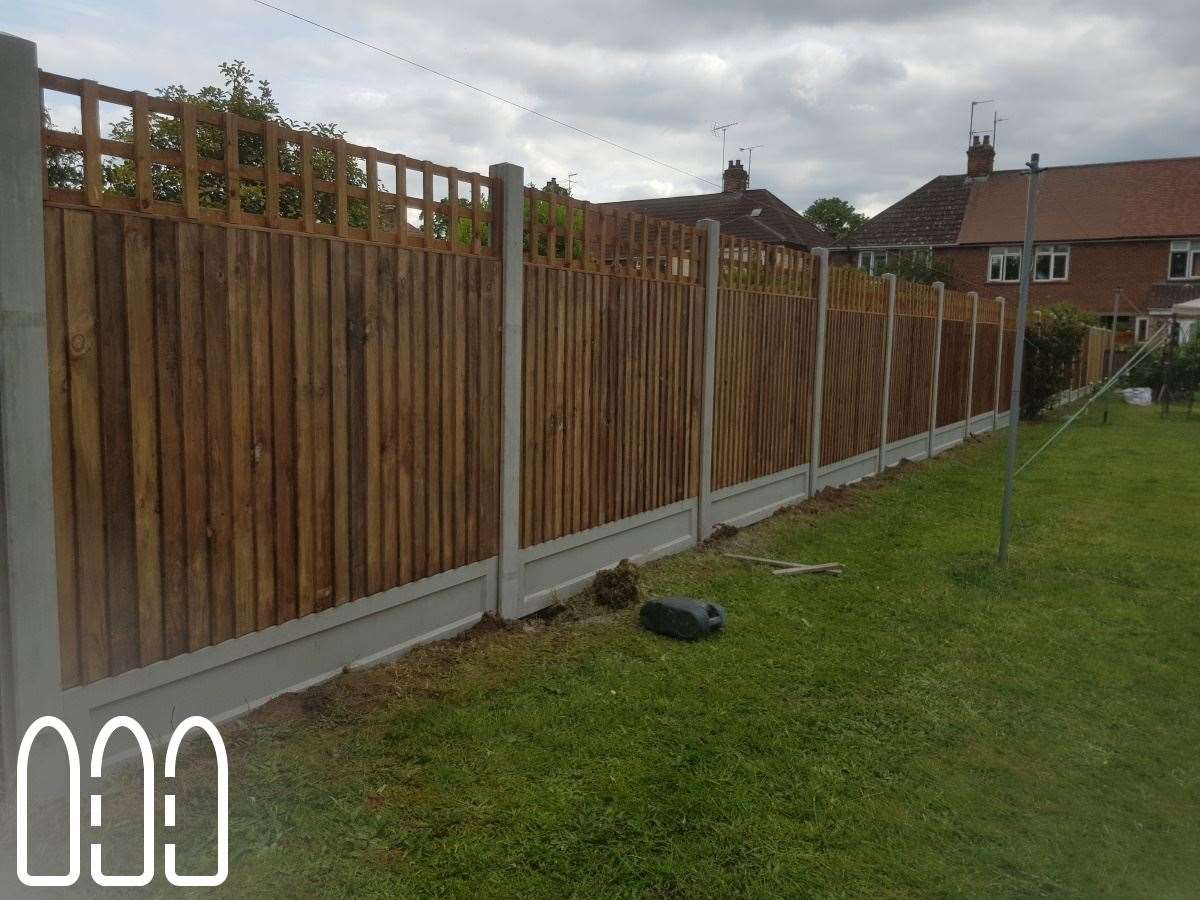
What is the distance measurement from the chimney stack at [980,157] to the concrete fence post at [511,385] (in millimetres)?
36540

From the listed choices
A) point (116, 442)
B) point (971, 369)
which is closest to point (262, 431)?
point (116, 442)

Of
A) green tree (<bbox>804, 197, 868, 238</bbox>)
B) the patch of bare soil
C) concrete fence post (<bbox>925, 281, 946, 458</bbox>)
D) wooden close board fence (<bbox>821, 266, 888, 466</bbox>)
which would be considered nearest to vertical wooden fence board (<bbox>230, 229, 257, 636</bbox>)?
the patch of bare soil

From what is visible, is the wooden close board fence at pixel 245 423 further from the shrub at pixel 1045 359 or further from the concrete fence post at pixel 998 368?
the shrub at pixel 1045 359

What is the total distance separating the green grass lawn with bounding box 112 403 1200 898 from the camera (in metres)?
2.89

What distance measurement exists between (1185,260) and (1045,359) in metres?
16.4

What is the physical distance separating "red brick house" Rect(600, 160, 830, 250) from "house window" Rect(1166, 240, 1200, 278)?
12231 millimetres

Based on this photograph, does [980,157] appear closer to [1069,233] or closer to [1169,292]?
[1069,233]

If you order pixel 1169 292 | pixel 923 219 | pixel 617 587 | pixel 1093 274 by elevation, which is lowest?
pixel 617 587

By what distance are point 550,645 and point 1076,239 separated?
33.8 m

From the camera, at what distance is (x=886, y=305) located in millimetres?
11078

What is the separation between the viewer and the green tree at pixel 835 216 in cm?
6294

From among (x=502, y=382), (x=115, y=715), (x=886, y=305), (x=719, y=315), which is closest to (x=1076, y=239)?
(x=886, y=305)

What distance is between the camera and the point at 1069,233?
1277 inches

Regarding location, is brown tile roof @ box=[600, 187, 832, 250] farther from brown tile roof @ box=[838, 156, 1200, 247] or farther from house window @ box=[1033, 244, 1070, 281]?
house window @ box=[1033, 244, 1070, 281]
